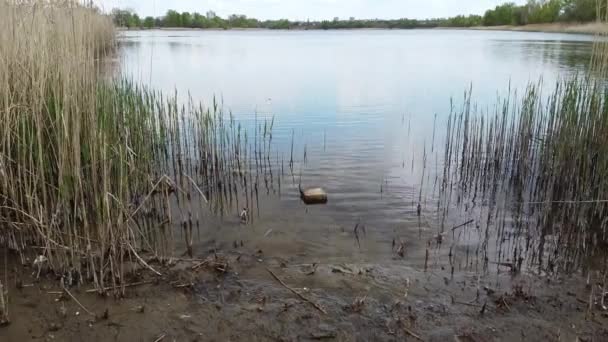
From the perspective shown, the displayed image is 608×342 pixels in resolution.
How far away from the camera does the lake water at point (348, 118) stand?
567cm

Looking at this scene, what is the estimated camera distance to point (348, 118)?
12156 mm

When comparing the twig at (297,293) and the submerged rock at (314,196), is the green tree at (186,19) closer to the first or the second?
the submerged rock at (314,196)

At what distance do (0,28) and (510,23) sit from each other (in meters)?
109

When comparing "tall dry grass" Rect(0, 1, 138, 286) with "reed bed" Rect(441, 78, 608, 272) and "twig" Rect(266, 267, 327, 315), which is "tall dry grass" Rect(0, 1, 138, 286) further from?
"reed bed" Rect(441, 78, 608, 272)

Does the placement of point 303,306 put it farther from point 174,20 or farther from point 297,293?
point 174,20

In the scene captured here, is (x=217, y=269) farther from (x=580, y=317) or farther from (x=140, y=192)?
(x=580, y=317)

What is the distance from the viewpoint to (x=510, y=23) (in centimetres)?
9862

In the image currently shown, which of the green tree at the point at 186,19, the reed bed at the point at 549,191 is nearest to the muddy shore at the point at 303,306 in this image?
the reed bed at the point at 549,191

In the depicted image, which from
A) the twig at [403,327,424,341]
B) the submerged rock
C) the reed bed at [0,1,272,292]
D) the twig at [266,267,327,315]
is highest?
the reed bed at [0,1,272,292]

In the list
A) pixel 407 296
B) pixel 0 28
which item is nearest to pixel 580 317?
pixel 407 296

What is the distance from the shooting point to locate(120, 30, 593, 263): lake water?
5.67 meters

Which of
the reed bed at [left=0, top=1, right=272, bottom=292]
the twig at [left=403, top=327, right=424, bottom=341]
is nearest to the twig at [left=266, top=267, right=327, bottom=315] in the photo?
the twig at [left=403, top=327, right=424, bottom=341]

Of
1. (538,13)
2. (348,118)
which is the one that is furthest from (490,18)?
(348,118)

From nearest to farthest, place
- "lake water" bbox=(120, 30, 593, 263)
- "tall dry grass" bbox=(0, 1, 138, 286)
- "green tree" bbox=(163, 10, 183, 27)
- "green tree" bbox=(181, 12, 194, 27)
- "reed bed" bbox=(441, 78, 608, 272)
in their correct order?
"tall dry grass" bbox=(0, 1, 138, 286)
"reed bed" bbox=(441, 78, 608, 272)
"lake water" bbox=(120, 30, 593, 263)
"green tree" bbox=(163, 10, 183, 27)
"green tree" bbox=(181, 12, 194, 27)
